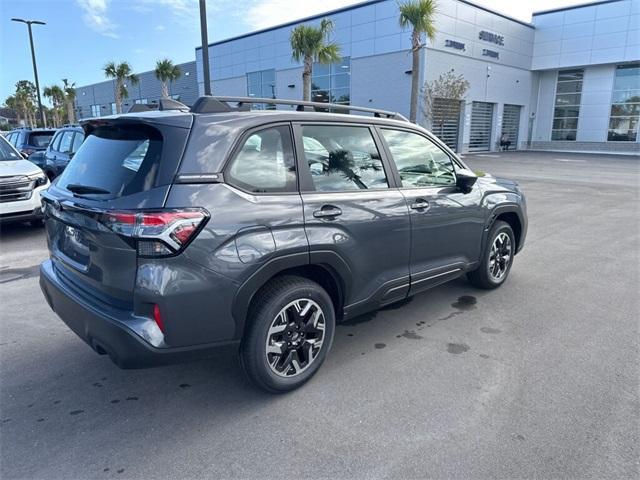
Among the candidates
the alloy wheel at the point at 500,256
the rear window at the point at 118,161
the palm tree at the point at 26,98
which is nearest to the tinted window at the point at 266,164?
the rear window at the point at 118,161

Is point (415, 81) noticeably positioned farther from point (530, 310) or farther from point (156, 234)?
point (156, 234)

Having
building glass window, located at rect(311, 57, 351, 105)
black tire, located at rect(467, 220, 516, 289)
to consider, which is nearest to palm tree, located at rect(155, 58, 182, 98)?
building glass window, located at rect(311, 57, 351, 105)

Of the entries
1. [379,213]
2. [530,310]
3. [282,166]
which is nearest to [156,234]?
[282,166]

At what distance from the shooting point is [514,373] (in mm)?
3271

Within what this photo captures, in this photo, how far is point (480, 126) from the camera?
3253 cm

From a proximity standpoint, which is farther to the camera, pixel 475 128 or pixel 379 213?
pixel 475 128

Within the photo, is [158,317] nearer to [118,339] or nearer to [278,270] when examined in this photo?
[118,339]

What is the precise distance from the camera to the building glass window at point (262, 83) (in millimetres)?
35188

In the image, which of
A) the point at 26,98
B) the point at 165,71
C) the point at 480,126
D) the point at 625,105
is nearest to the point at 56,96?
the point at 26,98

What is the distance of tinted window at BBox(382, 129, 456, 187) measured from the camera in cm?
371

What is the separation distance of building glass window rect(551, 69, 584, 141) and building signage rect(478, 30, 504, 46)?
768cm

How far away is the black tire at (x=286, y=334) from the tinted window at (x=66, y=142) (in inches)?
353

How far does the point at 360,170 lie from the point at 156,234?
1.66 metres

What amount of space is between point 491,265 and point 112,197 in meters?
3.83
